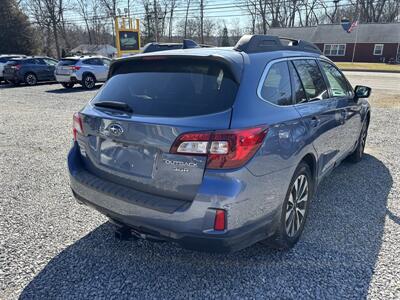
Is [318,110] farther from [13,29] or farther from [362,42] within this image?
[362,42]

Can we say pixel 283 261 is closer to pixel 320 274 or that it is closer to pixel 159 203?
pixel 320 274

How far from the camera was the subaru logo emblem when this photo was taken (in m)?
2.48

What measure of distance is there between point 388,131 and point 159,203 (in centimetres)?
692

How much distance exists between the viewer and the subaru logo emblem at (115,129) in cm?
248

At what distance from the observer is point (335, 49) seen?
48.6 m

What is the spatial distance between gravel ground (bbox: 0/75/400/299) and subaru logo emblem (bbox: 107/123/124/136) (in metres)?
1.15

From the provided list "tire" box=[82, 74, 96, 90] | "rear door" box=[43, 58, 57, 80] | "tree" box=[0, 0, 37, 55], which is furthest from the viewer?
"tree" box=[0, 0, 37, 55]

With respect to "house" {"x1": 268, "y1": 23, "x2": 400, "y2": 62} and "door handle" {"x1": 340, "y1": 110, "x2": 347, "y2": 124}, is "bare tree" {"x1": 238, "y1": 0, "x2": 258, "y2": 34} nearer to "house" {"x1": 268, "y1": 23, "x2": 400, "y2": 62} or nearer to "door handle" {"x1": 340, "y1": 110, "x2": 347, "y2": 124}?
"house" {"x1": 268, "y1": 23, "x2": 400, "y2": 62}

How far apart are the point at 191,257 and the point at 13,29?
138 feet

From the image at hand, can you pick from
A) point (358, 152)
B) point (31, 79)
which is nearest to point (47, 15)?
point (31, 79)

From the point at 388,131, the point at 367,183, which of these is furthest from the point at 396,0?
the point at 367,183

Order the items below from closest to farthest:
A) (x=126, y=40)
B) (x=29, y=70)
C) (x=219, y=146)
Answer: (x=219, y=146) < (x=29, y=70) < (x=126, y=40)

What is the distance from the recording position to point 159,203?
2326mm

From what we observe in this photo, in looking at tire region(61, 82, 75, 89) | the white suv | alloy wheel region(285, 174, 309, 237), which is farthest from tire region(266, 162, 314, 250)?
tire region(61, 82, 75, 89)
